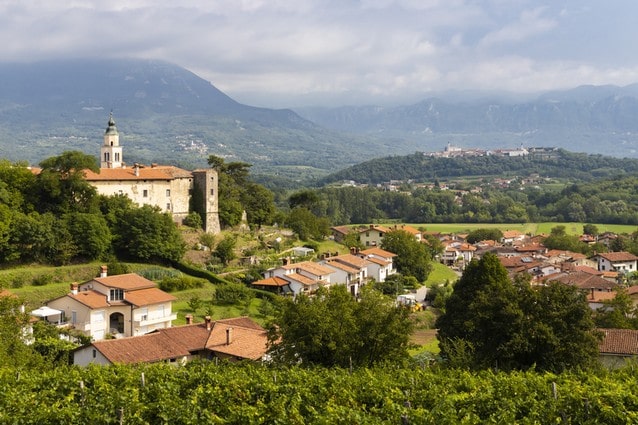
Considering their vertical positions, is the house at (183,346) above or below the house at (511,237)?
above

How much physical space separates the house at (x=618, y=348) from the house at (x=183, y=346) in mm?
12685

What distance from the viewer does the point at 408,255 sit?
61125 mm

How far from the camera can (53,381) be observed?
16109 mm

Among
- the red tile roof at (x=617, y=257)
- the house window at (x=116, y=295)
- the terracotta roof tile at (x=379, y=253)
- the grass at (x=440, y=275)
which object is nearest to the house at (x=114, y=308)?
the house window at (x=116, y=295)

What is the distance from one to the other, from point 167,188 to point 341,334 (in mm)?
34789

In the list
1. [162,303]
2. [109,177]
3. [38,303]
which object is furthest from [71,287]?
[109,177]

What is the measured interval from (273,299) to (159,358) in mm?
17494

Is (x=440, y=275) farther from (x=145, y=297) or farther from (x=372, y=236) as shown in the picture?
(x=145, y=297)

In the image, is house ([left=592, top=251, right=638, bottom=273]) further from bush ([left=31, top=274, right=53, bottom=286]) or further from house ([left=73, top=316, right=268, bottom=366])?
bush ([left=31, top=274, right=53, bottom=286])

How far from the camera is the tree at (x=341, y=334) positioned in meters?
20.4

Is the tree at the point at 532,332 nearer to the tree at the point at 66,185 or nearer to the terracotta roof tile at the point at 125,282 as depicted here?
the terracotta roof tile at the point at 125,282

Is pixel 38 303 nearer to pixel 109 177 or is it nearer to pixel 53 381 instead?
pixel 109 177

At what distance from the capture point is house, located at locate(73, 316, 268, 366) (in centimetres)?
2481

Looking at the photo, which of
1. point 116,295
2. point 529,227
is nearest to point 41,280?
point 116,295
